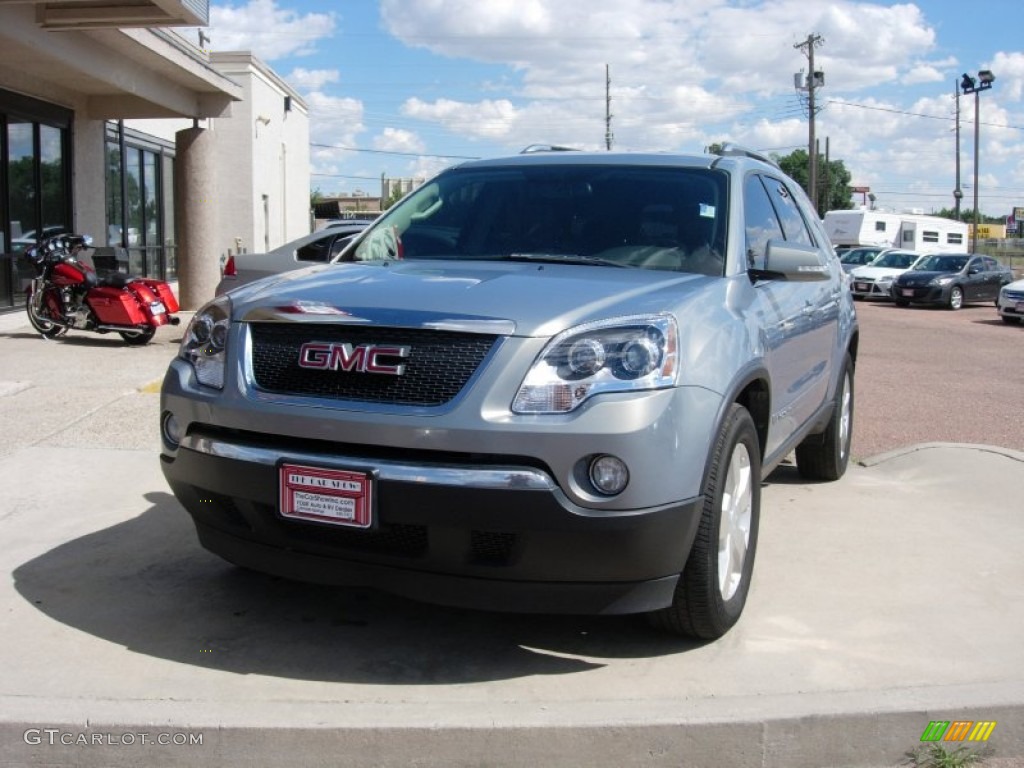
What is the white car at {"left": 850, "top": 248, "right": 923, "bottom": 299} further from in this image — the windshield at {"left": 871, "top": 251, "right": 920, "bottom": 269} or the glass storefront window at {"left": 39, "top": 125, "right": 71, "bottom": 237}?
the glass storefront window at {"left": 39, "top": 125, "right": 71, "bottom": 237}

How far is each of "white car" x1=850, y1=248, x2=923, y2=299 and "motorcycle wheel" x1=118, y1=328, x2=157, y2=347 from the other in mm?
23200

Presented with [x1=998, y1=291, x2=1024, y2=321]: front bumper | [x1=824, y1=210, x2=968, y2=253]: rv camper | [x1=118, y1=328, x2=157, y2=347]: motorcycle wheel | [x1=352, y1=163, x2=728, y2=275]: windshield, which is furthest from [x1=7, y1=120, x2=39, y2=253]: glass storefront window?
[x1=824, y1=210, x2=968, y2=253]: rv camper

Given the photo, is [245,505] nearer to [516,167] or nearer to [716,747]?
[716,747]

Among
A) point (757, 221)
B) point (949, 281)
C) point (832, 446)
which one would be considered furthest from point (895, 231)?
point (757, 221)

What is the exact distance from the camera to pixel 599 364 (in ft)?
10.9

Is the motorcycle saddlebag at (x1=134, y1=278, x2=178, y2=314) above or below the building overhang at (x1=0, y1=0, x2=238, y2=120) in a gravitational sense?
below

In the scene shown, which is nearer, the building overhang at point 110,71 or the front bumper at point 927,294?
the building overhang at point 110,71

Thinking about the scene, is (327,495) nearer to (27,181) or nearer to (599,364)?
(599,364)

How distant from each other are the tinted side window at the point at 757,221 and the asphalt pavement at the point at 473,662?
1.44 meters

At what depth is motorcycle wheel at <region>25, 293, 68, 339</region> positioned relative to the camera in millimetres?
12250

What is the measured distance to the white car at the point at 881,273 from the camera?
31062 millimetres

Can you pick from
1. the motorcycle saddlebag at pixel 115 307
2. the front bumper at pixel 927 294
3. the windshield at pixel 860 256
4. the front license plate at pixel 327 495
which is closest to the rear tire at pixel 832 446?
the front license plate at pixel 327 495

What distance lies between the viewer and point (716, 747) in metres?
3.20

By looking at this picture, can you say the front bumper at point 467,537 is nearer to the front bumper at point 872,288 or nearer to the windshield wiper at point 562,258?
the windshield wiper at point 562,258
